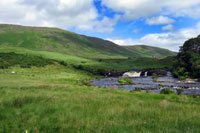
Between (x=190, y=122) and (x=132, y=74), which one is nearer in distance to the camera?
(x=190, y=122)

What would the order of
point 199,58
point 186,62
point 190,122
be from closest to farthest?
point 190,122 → point 199,58 → point 186,62

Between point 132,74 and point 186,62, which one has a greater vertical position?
point 186,62

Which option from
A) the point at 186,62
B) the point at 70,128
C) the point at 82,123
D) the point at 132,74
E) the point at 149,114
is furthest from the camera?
the point at 132,74

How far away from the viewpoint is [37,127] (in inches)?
318

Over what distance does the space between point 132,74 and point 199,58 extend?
105ft

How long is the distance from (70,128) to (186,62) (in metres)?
87.2

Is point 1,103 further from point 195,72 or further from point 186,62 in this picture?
point 186,62

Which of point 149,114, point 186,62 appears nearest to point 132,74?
point 186,62

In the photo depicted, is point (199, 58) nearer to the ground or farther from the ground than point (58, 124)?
farther from the ground

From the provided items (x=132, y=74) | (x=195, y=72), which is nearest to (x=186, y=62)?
(x=195, y=72)

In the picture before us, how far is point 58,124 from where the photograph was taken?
27.9ft

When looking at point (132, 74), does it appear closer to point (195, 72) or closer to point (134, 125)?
point (195, 72)

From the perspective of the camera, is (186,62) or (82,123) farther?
(186,62)

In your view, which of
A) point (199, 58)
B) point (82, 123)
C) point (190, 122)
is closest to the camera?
point (82, 123)
